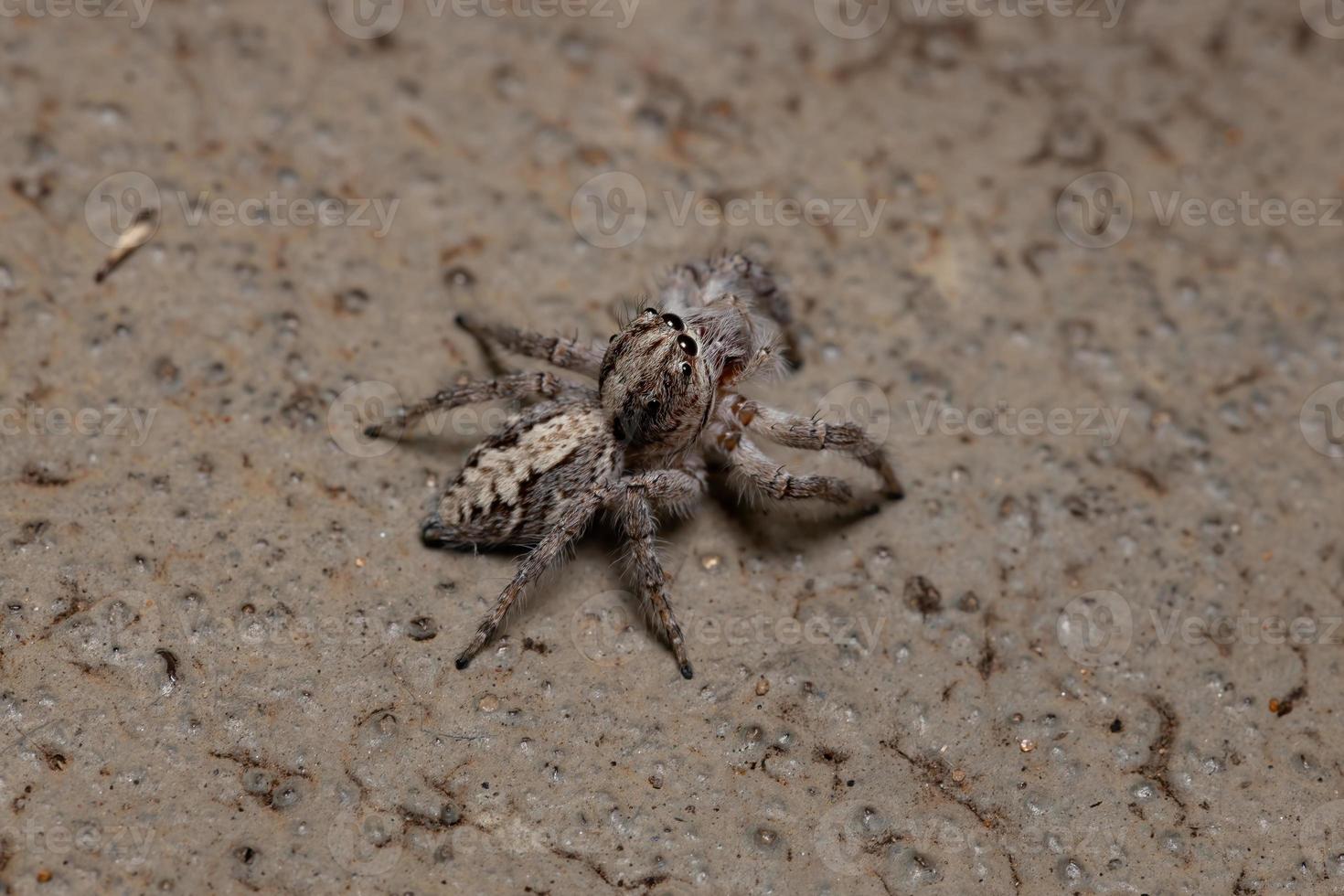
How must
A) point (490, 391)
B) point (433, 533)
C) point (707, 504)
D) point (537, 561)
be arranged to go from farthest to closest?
point (707, 504)
point (490, 391)
point (433, 533)
point (537, 561)

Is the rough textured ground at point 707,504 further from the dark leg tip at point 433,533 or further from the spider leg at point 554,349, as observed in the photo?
the spider leg at point 554,349

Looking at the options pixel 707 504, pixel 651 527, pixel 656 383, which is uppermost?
pixel 656 383

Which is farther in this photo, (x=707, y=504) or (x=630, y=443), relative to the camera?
(x=707, y=504)

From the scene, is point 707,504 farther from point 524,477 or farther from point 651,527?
point 524,477

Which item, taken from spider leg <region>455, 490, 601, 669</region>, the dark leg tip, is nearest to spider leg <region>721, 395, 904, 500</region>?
spider leg <region>455, 490, 601, 669</region>

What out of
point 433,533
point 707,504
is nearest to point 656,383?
point 707,504

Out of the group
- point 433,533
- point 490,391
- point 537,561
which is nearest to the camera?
point 537,561

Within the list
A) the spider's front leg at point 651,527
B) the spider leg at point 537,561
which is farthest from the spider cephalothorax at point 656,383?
the spider leg at point 537,561
